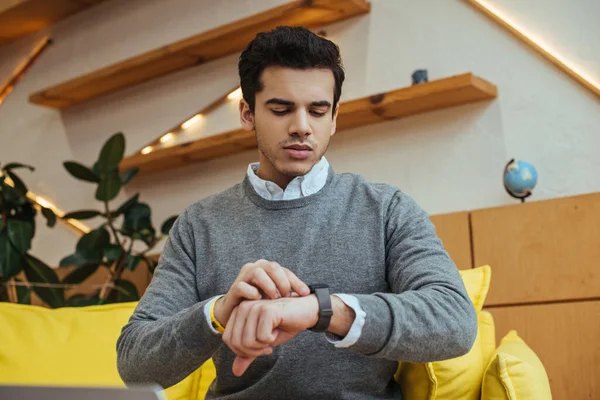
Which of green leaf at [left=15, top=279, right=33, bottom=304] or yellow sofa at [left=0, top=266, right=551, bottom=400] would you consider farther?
green leaf at [left=15, top=279, right=33, bottom=304]

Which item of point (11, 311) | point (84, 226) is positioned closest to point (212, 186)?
point (84, 226)

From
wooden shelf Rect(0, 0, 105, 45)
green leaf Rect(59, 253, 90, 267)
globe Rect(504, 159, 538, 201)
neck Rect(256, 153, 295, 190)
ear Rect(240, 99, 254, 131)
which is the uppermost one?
wooden shelf Rect(0, 0, 105, 45)

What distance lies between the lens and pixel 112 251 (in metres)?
3.27

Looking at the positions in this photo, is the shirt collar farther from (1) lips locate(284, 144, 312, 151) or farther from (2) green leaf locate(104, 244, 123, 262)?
(2) green leaf locate(104, 244, 123, 262)

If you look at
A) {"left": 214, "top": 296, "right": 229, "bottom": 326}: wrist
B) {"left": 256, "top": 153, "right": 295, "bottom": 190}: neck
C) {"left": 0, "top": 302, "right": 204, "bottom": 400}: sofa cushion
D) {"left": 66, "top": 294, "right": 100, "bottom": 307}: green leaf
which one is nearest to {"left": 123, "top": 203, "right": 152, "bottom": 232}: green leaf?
{"left": 66, "top": 294, "right": 100, "bottom": 307}: green leaf

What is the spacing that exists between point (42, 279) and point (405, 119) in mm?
1795

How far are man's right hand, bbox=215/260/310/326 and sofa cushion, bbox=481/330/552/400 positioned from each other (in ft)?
1.75

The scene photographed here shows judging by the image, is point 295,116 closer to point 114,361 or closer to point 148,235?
point 114,361

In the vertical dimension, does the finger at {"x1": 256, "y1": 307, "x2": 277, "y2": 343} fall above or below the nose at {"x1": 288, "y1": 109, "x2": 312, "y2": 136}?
below

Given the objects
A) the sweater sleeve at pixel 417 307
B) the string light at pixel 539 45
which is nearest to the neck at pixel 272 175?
the sweater sleeve at pixel 417 307

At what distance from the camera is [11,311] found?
204 centimetres

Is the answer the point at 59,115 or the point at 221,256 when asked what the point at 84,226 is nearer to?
the point at 59,115

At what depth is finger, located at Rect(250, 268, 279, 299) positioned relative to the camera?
3.92ft

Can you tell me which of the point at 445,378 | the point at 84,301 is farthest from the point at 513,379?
the point at 84,301
